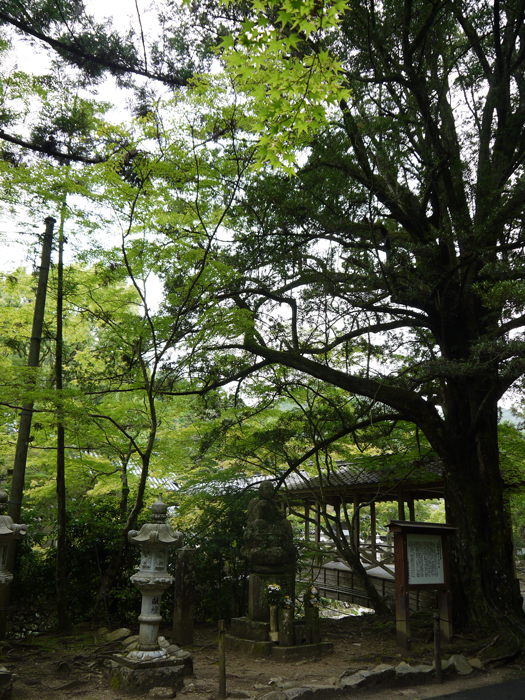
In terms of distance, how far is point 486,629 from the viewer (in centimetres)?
802

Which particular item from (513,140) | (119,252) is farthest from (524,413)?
(119,252)

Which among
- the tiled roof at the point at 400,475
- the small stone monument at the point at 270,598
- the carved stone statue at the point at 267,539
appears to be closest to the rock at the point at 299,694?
the small stone monument at the point at 270,598

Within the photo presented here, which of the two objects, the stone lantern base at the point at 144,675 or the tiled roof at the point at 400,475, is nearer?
the stone lantern base at the point at 144,675

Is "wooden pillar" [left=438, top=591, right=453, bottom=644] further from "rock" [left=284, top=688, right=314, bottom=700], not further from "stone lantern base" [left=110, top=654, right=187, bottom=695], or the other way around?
"stone lantern base" [left=110, top=654, right=187, bottom=695]

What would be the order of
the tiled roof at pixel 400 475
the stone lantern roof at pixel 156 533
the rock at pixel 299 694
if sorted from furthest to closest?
the tiled roof at pixel 400 475
the stone lantern roof at pixel 156 533
the rock at pixel 299 694

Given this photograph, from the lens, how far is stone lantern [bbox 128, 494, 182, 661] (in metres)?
5.89

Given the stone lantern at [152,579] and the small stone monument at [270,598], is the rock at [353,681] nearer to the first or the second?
the small stone monument at [270,598]

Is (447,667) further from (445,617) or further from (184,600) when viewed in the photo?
(184,600)

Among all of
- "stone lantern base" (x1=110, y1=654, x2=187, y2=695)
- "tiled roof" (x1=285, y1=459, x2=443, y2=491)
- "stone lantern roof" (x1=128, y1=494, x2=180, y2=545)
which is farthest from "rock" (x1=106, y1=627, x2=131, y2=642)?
"tiled roof" (x1=285, y1=459, x2=443, y2=491)

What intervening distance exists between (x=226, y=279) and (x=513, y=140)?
18.9 ft

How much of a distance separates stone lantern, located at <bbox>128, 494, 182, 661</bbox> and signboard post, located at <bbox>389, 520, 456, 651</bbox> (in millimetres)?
3818

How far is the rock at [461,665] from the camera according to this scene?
6656mm

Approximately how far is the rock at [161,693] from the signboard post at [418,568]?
3.91m

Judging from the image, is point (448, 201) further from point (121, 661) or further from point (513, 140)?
point (121, 661)
